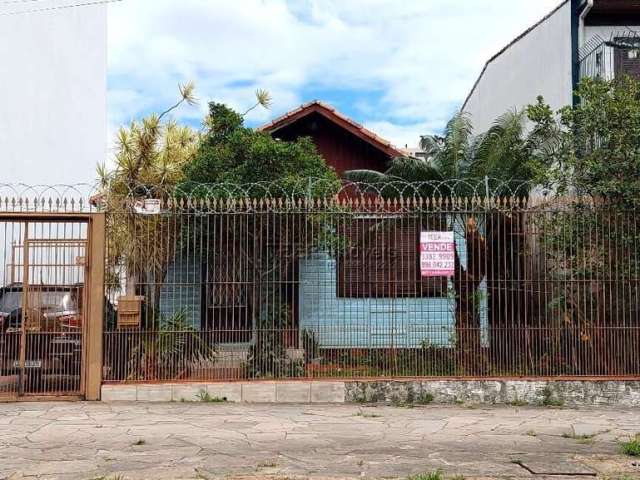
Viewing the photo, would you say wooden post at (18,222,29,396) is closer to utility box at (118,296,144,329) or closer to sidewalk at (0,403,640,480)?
sidewalk at (0,403,640,480)

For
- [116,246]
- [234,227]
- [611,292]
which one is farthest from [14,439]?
[611,292]

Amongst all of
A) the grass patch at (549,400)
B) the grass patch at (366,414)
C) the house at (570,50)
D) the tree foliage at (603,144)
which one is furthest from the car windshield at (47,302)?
the house at (570,50)

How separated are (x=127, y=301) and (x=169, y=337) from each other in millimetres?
762

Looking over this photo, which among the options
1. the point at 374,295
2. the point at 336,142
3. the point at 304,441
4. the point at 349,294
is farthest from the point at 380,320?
the point at 336,142

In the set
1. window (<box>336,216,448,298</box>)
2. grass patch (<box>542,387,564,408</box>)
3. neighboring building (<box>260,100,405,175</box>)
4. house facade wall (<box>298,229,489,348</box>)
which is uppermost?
neighboring building (<box>260,100,405,175</box>)

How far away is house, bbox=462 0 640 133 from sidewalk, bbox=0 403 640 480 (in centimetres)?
722

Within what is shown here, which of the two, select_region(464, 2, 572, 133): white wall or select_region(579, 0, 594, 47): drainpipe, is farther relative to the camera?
select_region(464, 2, 572, 133): white wall

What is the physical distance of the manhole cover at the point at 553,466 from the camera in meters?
6.91

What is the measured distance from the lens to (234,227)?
34.7ft

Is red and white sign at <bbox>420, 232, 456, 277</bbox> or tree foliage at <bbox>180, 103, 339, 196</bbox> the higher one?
tree foliage at <bbox>180, 103, 339, 196</bbox>

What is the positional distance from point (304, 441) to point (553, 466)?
2.60 meters

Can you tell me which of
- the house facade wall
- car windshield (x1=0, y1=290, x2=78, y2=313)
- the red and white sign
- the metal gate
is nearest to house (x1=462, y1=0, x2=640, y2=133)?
the red and white sign

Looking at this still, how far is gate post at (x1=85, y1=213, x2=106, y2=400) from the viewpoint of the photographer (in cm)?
1033

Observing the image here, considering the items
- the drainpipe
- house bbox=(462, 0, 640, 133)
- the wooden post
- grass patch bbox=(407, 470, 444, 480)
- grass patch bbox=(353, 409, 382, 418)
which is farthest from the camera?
house bbox=(462, 0, 640, 133)
